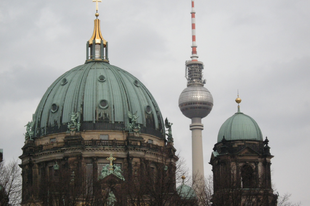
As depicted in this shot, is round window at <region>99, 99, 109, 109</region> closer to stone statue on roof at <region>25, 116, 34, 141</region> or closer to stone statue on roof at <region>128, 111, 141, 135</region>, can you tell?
stone statue on roof at <region>128, 111, 141, 135</region>

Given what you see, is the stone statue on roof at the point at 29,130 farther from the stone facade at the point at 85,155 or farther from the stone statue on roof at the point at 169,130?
the stone statue on roof at the point at 169,130

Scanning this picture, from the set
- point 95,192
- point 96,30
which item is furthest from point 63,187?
point 96,30

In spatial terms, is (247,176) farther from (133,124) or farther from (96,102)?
(96,102)

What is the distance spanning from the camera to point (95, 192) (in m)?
90.2

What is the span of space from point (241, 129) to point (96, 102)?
18.9m

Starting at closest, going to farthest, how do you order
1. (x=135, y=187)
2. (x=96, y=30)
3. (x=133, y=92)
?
(x=135, y=187), (x=133, y=92), (x=96, y=30)

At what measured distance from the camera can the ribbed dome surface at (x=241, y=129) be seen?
10550cm

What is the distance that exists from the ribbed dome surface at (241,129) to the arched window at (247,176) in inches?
146

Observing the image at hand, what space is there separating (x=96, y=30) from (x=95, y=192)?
38307mm

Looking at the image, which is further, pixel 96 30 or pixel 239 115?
pixel 96 30

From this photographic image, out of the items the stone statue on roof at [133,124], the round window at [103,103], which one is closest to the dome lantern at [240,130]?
the stone statue on roof at [133,124]

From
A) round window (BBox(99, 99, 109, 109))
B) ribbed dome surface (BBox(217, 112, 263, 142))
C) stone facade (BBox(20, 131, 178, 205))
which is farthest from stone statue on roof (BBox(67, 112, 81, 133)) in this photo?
ribbed dome surface (BBox(217, 112, 263, 142))

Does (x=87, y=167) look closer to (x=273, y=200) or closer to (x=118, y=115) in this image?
(x=118, y=115)

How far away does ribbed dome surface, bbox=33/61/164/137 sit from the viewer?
368ft
